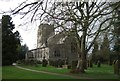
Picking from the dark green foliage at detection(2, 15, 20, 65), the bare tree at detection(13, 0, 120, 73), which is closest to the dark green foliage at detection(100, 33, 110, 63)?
the bare tree at detection(13, 0, 120, 73)

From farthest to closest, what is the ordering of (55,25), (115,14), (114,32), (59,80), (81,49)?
(81,49)
(55,25)
(114,32)
(59,80)
(115,14)

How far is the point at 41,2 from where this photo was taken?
11594mm

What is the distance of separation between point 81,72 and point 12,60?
33714 millimetres

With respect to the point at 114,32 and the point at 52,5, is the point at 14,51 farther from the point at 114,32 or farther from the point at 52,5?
the point at 52,5

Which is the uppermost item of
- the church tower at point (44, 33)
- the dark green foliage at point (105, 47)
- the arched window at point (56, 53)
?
the arched window at point (56, 53)

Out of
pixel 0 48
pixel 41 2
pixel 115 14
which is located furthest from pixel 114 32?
pixel 0 48

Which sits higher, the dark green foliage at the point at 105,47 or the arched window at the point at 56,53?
the arched window at the point at 56,53

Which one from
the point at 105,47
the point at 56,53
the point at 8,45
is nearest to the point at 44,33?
the point at 105,47

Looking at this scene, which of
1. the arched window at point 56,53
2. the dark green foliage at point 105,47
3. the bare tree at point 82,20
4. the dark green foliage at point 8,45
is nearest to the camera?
the bare tree at point 82,20

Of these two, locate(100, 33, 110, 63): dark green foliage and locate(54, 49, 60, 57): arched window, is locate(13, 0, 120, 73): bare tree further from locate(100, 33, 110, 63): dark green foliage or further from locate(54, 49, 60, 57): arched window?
locate(54, 49, 60, 57): arched window

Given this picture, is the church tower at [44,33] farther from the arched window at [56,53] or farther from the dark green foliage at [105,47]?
the arched window at [56,53]

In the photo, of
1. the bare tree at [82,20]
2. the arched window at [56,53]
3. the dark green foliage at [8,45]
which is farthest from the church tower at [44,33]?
the arched window at [56,53]

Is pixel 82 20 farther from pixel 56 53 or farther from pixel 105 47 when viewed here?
pixel 56 53

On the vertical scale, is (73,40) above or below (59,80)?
above
